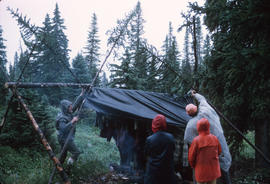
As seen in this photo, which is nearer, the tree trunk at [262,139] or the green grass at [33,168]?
the green grass at [33,168]

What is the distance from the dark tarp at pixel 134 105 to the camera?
520 centimetres

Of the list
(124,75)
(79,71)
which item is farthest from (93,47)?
(124,75)

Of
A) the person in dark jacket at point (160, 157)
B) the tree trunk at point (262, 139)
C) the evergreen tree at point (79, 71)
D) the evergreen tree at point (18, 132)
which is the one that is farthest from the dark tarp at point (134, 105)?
the evergreen tree at point (79, 71)

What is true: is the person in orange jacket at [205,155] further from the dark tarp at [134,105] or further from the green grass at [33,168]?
the green grass at [33,168]

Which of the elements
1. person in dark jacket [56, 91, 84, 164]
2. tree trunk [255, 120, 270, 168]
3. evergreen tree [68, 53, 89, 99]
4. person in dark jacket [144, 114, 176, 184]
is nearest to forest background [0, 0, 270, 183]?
tree trunk [255, 120, 270, 168]

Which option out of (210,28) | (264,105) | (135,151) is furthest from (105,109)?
(210,28)

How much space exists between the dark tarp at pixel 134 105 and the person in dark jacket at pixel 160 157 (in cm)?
142

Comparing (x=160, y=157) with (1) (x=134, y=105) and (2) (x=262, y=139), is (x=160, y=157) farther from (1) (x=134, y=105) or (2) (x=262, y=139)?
(2) (x=262, y=139)

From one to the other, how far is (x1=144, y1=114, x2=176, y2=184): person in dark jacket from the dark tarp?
1423 millimetres

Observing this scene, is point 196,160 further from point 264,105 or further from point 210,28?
point 210,28

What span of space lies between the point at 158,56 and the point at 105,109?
200cm

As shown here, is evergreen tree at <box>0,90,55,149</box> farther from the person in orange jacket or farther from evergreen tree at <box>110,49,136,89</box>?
the person in orange jacket

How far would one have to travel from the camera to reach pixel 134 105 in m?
5.64

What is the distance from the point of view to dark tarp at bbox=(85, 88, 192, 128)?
520cm
